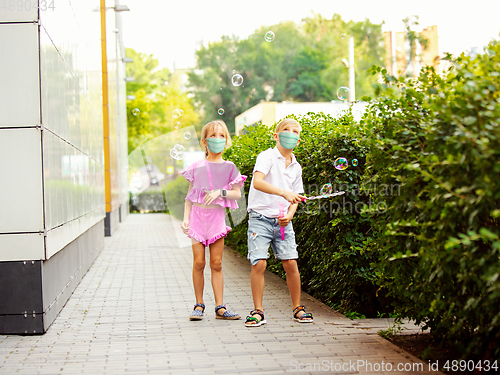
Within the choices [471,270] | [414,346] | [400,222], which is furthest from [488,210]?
[414,346]

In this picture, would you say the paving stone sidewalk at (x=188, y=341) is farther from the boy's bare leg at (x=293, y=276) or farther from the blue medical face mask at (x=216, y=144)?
the blue medical face mask at (x=216, y=144)

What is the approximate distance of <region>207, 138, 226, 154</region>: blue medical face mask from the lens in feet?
19.3

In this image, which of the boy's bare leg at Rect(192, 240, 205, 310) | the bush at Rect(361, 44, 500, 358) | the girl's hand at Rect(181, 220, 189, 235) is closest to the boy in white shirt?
the boy's bare leg at Rect(192, 240, 205, 310)

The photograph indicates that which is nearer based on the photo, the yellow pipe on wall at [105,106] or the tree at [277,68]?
the yellow pipe on wall at [105,106]

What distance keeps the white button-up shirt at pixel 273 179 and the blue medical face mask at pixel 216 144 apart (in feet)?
1.48

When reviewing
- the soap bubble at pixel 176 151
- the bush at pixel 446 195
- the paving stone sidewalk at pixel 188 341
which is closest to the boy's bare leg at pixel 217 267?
the paving stone sidewalk at pixel 188 341

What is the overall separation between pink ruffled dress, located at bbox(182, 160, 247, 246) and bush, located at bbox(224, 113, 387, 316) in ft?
A: 2.97

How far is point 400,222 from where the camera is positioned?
409 centimetres

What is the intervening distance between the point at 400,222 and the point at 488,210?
0.68m

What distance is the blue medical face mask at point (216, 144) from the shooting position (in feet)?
19.3

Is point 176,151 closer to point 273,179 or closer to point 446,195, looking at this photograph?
point 273,179

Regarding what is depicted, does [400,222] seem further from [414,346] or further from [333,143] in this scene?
[333,143]

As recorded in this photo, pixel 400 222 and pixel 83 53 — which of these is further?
pixel 83 53

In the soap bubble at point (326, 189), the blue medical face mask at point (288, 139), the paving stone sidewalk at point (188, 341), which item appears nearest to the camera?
the paving stone sidewalk at point (188, 341)
